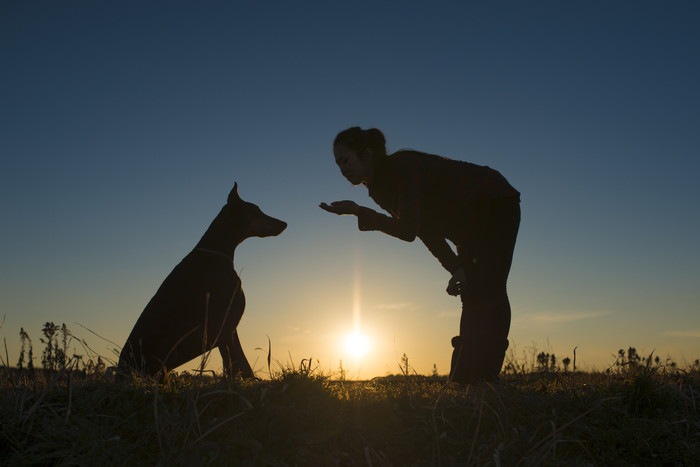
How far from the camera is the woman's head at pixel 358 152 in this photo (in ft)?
16.7

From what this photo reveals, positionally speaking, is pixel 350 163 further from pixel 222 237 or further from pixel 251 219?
pixel 251 219

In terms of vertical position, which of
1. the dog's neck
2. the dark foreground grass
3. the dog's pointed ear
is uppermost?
the dog's pointed ear

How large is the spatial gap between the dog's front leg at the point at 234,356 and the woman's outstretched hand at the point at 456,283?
76.1 inches

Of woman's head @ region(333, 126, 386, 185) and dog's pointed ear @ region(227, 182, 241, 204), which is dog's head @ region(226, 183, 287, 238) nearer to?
dog's pointed ear @ region(227, 182, 241, 204)

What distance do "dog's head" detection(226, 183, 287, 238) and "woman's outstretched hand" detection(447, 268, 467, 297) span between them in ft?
8.21

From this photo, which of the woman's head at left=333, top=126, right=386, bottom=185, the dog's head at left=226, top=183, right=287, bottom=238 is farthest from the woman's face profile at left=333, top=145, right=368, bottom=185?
the dog's head at left=226, top=183, right=287, bottom=238

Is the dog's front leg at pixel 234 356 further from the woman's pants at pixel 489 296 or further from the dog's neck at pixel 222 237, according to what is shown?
the woman's pants at pixel 489 296

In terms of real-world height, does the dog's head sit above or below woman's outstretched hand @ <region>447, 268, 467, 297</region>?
above

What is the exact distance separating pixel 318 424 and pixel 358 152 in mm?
2672

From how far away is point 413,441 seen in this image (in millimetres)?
3023

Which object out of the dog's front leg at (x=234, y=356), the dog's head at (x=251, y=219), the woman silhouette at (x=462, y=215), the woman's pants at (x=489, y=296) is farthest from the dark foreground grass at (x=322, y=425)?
the dog's head at (x=251, y=219)

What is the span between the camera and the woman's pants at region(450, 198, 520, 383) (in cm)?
482

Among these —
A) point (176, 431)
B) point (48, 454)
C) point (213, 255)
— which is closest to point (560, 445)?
point (176, 431)

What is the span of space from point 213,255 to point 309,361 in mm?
2559
